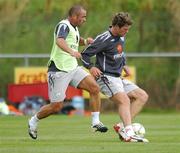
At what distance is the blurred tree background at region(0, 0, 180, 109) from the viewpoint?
3059 centimetres

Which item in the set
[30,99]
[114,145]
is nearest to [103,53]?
[114,145]

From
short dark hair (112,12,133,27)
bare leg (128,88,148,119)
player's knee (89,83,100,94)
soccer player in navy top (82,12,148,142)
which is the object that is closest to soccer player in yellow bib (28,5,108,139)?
player's knee (89,83,100,94)

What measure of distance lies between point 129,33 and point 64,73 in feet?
55.7

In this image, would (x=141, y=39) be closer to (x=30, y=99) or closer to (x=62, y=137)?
(x=30, y=99)

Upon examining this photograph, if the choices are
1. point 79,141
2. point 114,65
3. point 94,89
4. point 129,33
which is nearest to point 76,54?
point 114,65

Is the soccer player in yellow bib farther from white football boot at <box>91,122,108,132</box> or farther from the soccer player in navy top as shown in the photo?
the soccer player in navy top

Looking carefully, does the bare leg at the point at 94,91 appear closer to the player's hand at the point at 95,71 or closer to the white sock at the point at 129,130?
the player's hand at the point at 95,71

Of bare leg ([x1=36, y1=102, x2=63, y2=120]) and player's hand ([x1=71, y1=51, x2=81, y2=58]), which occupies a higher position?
player's hand ([x1=71, y1=51, x2=81, y2=58])

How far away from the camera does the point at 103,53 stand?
574 inches

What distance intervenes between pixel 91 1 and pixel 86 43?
53.0 ft

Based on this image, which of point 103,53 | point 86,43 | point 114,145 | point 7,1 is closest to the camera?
point 114,145

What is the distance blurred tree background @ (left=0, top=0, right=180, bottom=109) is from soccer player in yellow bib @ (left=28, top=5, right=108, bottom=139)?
1429 cm

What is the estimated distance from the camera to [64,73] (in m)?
15.4

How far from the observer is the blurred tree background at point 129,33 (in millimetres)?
30594
